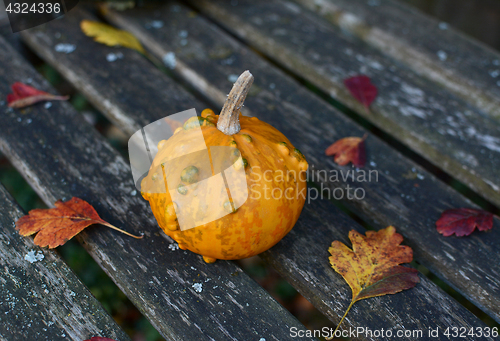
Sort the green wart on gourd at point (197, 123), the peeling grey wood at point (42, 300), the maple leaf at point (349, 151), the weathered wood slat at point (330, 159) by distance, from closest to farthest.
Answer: the peeling grey wood at point (42, 300), the green wart on gourd at point (197, 123), the weathered wood slat at point (330, 159), the maple leaf at point (349, 151)

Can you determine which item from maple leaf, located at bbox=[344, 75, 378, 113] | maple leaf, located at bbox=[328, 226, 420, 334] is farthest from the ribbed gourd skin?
maple leaf, located at bbox=[344, 75, 378, 113]

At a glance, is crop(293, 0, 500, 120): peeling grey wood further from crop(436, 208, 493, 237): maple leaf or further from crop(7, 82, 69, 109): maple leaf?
crop(7, 82, 69, 109): maple leaf

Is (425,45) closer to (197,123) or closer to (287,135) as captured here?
(287,135)

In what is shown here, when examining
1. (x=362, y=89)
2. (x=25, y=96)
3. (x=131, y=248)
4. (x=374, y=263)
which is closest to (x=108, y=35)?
(x=25, y=96)

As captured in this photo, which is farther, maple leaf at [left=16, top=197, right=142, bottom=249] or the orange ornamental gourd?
maple leaf at [left=16, top=197, right=142, bottom=249]

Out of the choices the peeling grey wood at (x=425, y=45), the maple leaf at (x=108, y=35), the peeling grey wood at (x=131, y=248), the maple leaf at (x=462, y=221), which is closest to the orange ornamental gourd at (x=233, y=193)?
the peeling grey wood at (x=131, y=248)

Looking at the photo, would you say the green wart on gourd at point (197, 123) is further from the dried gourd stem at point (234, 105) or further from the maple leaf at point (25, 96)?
the maple leaf at point (25, 96)

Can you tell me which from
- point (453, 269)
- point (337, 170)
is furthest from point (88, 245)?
point (453, 269)
